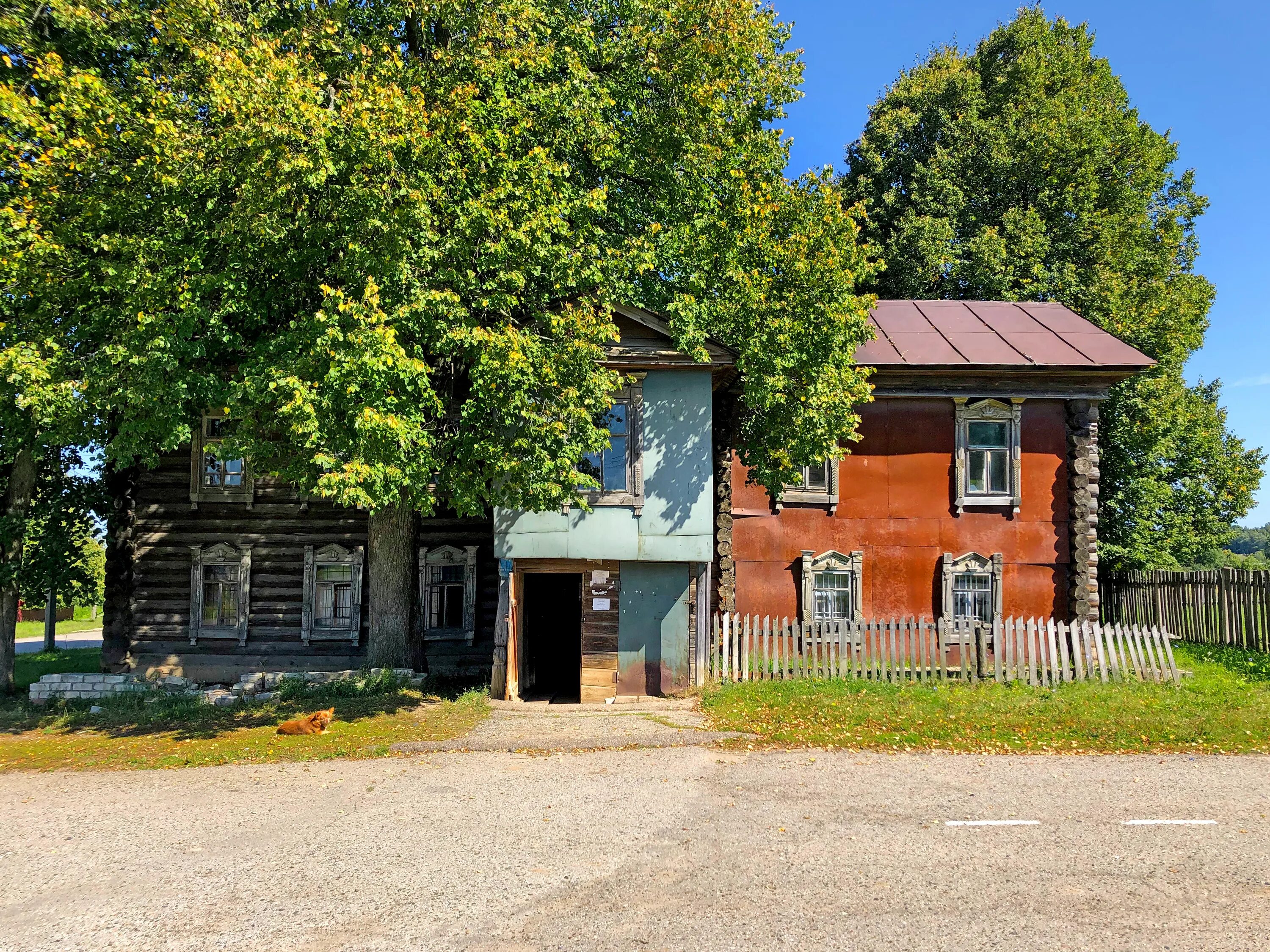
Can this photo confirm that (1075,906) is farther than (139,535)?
No

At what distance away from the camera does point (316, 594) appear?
18.2m

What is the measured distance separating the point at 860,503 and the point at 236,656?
14.5m

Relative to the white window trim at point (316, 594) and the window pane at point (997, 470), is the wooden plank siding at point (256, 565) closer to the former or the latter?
the white window trim at point (316, 594)

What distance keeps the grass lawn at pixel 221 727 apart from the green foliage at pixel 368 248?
11.2ft

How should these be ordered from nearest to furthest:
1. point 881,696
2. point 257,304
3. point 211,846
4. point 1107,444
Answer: point 211,846
point 257,304
point 881,696
point 1107,444

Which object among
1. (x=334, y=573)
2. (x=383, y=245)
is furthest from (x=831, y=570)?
(x=383, y=245)

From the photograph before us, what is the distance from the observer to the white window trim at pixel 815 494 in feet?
57.5

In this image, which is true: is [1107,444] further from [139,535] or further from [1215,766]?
[139,535]

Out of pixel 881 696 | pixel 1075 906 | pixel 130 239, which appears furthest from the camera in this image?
pixel 881 696

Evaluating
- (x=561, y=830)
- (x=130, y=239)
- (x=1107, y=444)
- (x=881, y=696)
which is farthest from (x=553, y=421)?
(x=1107, y=444)

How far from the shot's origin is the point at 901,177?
29.8 m

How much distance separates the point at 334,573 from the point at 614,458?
817 centimetres

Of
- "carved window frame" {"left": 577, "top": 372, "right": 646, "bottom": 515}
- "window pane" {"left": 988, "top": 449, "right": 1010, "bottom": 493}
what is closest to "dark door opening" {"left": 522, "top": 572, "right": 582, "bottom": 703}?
"carved window frame" {"left": 577, "top": 372, "right": 646, "bottom": 515}

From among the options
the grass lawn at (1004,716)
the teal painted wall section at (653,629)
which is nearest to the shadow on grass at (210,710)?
the teal painted wall section at (653,629)
